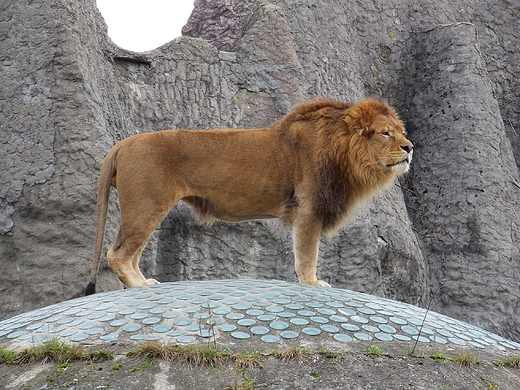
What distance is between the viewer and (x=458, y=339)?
4.96 meters

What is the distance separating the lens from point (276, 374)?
406cm

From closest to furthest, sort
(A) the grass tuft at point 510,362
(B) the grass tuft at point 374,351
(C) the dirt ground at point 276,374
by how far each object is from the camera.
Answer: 1. (C) the dirt ground at point 276,374
2. (B) the grass tuft at point 374,351
3. (A) the grass tuft at point 510,362

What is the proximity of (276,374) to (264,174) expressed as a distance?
9.33 feet

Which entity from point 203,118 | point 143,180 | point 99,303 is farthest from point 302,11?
point 99,303

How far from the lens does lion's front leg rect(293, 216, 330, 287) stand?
6.38m

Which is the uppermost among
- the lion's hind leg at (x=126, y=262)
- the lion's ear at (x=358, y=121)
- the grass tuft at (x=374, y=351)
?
the lion's ear at (x=358, y=121)

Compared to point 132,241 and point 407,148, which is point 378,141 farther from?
point 132,241

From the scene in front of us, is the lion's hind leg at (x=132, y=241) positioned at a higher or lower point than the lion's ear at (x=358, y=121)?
lower

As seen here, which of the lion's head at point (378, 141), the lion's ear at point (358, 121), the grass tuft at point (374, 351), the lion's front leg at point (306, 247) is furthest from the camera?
the lion's ear at point (358, 121)

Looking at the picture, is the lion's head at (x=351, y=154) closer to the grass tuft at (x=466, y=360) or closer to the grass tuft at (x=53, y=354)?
the grass tuft at (x=466, y=360)

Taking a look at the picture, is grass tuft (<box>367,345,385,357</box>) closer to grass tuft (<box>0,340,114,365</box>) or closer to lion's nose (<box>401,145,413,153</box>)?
grass tuft (<box>0,340,114,365</box>)

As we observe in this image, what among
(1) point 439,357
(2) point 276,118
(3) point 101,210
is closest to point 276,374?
(1) point 439,357

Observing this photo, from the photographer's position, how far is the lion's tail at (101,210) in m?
6.27

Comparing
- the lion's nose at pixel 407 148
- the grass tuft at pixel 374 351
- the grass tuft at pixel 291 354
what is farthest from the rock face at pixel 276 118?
the grass tuft at pixel 291 354
